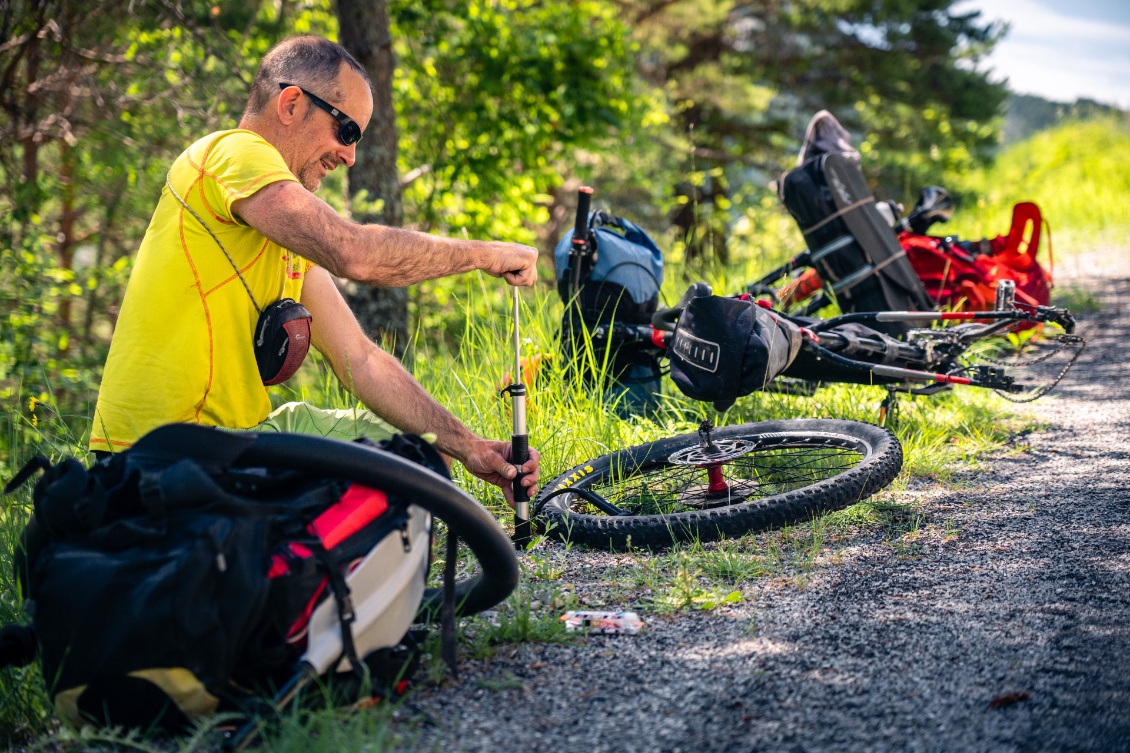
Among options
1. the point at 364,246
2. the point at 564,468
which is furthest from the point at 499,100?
the point at 364,246

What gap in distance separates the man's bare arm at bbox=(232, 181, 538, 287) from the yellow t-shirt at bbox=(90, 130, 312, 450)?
130mm

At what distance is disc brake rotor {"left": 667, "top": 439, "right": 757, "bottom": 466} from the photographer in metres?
3.28

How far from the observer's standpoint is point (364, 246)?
8.46 ft

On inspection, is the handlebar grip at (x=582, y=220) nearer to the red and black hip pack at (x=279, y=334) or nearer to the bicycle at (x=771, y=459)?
the bicycle at (x=771, y=459)

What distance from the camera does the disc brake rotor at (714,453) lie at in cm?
328

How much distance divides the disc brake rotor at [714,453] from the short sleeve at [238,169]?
1582 mm

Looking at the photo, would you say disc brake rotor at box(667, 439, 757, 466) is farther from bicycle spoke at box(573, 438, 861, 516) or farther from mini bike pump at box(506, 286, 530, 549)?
mini bike pump at box(506, 286, 530, 549)

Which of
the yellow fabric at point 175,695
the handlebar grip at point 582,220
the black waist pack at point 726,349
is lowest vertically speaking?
the yellow fabric at point 175,695

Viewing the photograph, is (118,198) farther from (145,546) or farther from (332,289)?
(145,546)

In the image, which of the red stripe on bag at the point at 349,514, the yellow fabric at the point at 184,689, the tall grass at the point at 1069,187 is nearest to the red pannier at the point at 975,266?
the tall grass at the point at 1069,187

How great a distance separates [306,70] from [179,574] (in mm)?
1624

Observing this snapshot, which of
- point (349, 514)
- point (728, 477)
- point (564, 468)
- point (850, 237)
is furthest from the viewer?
point (850, 237)

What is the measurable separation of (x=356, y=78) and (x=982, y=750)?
2.33 meters

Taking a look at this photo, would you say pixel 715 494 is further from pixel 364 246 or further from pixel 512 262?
pixel 364 246
